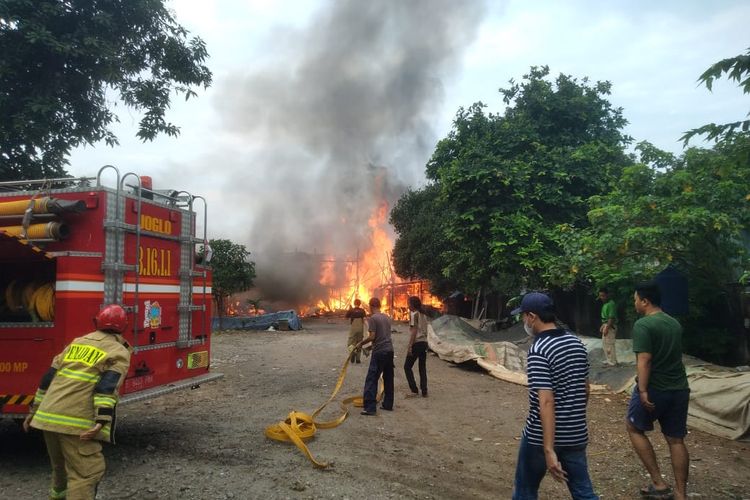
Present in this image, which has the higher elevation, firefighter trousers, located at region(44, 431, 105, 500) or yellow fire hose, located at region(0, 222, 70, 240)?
yellow fire hose, located at region(0, 222, 70, 240)

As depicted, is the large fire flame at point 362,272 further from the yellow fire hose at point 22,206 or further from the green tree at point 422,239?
the yellow fire hose at point 22,206

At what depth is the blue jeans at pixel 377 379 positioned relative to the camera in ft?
24.2

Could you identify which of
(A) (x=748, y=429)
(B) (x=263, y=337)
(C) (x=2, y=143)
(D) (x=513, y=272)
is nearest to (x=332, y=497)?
(A) (x=748, y=429)

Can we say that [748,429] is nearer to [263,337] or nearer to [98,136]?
[98,136]

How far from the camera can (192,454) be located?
5.53 meters

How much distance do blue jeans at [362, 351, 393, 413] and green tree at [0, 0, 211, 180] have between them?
6.69 metres

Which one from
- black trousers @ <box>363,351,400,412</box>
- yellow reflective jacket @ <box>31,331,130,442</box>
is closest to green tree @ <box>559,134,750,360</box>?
black trousers @ <box>363,351,400,412</box>

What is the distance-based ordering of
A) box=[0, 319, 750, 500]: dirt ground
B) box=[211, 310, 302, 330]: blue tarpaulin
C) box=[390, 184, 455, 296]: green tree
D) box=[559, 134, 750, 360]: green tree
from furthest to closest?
box=[390, 184, 455, 296]: green tree → box=[211, 310, 302, 330]: blue tarpaulin → box=[559, 134, 750, 360]: green tree → box=[0, 319, 750, 500]: dirt ground

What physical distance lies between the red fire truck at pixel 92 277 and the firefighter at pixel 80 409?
1.41 metres

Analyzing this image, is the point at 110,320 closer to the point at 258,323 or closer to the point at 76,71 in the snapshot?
the point at 76,71

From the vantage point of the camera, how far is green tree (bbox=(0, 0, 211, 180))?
29.2ft

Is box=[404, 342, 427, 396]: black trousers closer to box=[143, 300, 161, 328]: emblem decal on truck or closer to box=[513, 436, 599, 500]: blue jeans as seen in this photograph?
box=[143, 300, 161, 328]: emblem decal on truck

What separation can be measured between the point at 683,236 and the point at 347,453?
6445 millimetres

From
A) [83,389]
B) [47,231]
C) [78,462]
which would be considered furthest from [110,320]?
[47,231]
